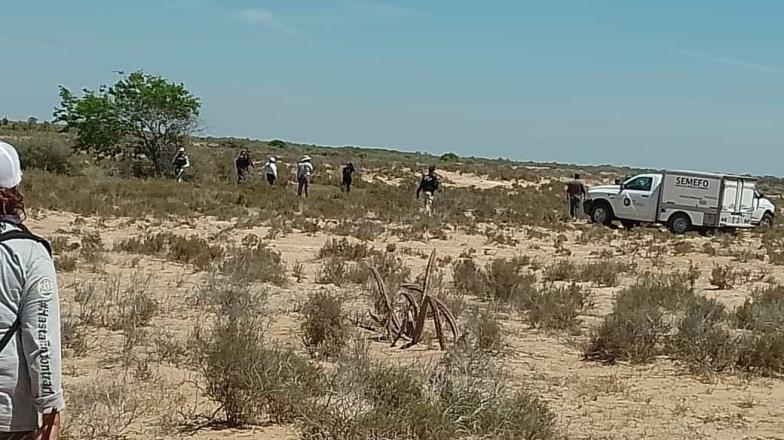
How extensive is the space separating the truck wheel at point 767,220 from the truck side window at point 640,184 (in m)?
5.18

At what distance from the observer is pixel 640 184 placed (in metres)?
31.9

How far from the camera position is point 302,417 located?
7.24m

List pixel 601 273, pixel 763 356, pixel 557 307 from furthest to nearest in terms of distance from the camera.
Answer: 1. pixel 601 273
2. pixel 557 307
3. pixel 763 356

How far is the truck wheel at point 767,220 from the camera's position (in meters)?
34.5

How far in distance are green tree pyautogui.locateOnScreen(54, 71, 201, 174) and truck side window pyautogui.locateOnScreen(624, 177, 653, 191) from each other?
1945 cm

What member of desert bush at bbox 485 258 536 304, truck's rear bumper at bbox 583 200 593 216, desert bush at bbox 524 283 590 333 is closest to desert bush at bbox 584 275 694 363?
desert bush at bbox 524 283 590 333

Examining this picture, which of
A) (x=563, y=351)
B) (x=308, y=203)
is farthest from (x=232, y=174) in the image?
(x=563, y=351)

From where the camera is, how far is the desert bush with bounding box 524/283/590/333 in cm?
1317

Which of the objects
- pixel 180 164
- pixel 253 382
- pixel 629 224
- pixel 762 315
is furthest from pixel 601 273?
pixel 180 164

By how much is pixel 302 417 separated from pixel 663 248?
19382mm

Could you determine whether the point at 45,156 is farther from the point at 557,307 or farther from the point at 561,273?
the point at 557,307

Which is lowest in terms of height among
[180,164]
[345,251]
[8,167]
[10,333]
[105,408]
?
[345,251]

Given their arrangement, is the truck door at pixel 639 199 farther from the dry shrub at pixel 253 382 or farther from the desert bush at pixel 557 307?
the dry shrub at pixel 253 382

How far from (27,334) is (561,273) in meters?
15.8
